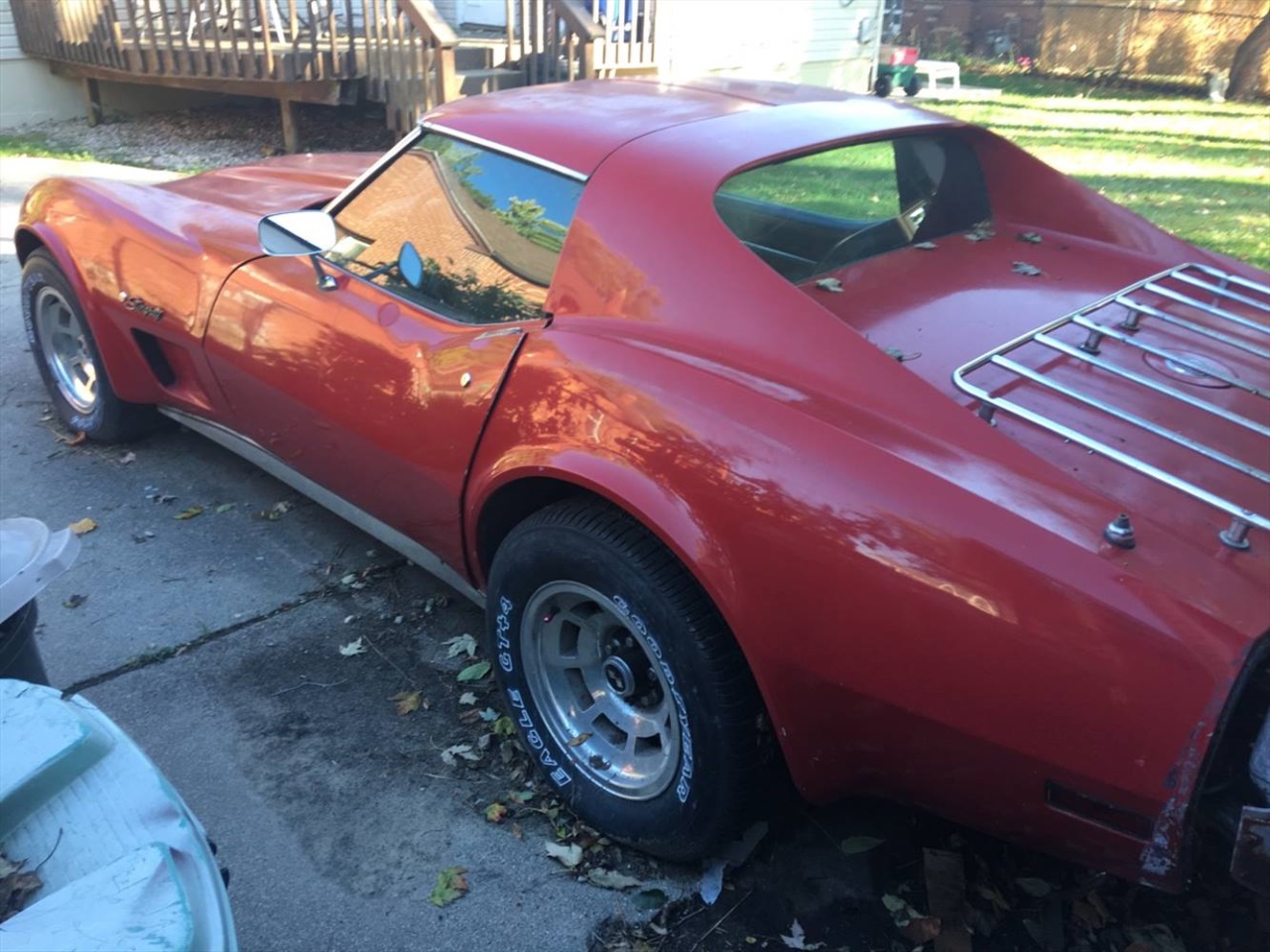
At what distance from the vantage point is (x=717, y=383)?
2.37 meters

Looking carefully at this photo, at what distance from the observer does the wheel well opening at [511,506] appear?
8.97 feet

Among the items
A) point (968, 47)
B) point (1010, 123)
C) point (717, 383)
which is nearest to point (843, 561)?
point (717, 383)

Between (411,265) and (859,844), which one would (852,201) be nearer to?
(411,265)

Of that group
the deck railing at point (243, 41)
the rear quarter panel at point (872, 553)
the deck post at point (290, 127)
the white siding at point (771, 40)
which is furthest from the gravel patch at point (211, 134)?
the rear quarter panel at point (872, 553)

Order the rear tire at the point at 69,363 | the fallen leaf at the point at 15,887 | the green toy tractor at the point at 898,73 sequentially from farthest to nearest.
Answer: the green toy tractor at the point at 898,73 → the rear tire at the point at 69,363 → the fallen leaf at the point at 15,887

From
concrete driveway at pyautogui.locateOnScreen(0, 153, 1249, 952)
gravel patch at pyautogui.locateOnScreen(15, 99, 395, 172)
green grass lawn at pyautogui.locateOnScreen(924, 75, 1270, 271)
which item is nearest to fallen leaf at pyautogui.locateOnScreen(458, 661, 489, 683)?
concrete driveway at pyautogui.locateOnScreen(0, 153, 1249, 952)

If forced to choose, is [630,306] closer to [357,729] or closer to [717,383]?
[717,383]

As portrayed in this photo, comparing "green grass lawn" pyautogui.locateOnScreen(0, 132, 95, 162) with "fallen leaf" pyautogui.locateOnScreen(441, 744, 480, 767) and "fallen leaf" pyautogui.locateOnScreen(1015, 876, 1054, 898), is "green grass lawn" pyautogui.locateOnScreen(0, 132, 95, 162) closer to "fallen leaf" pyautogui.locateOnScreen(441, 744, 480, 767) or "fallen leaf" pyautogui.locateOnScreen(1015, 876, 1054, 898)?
"fallen leaf" pyautogui.locateOnScreen(441, 744, 480, 767)

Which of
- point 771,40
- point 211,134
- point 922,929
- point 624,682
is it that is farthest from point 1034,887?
point 771,40

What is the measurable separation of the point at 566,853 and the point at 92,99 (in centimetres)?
1168

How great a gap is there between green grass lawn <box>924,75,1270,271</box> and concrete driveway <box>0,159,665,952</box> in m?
6.12

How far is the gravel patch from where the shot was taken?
10312mm

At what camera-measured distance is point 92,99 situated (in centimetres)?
1176

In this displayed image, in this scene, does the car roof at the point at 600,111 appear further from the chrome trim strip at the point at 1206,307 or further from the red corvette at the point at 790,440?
the chrome trim strip at the point at 1206,307
